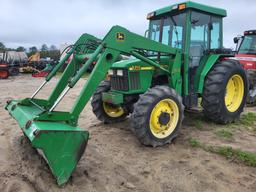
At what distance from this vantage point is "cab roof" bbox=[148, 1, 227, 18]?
15.9ft

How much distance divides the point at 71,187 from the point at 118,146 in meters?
1.44

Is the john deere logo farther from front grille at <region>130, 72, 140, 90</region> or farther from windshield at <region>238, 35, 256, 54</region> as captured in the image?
windshield at <region>238, 35, 256, 54</region>

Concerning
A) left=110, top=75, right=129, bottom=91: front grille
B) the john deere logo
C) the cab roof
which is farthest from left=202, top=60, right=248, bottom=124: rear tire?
the john deere logo

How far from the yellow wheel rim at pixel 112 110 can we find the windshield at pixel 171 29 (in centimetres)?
166

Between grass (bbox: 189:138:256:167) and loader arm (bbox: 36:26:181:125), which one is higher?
loader arm (bbox: 36:26:181:125)

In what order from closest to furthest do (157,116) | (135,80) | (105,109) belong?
(157,116) < (135,80) < (105,109)

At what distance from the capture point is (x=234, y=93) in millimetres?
5824

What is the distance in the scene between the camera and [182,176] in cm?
335

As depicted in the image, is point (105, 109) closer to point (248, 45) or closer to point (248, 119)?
point (248, 119)

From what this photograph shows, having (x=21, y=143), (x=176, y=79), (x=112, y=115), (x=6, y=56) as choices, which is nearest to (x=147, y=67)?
(x=176, y=79)

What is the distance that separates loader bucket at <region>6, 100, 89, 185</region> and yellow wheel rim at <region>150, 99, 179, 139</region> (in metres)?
1.43

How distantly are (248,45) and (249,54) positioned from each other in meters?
0.45

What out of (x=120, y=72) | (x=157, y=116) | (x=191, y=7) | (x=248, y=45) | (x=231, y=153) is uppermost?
(x=191, y=7)

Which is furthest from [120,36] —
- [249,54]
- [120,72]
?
[249,54]
